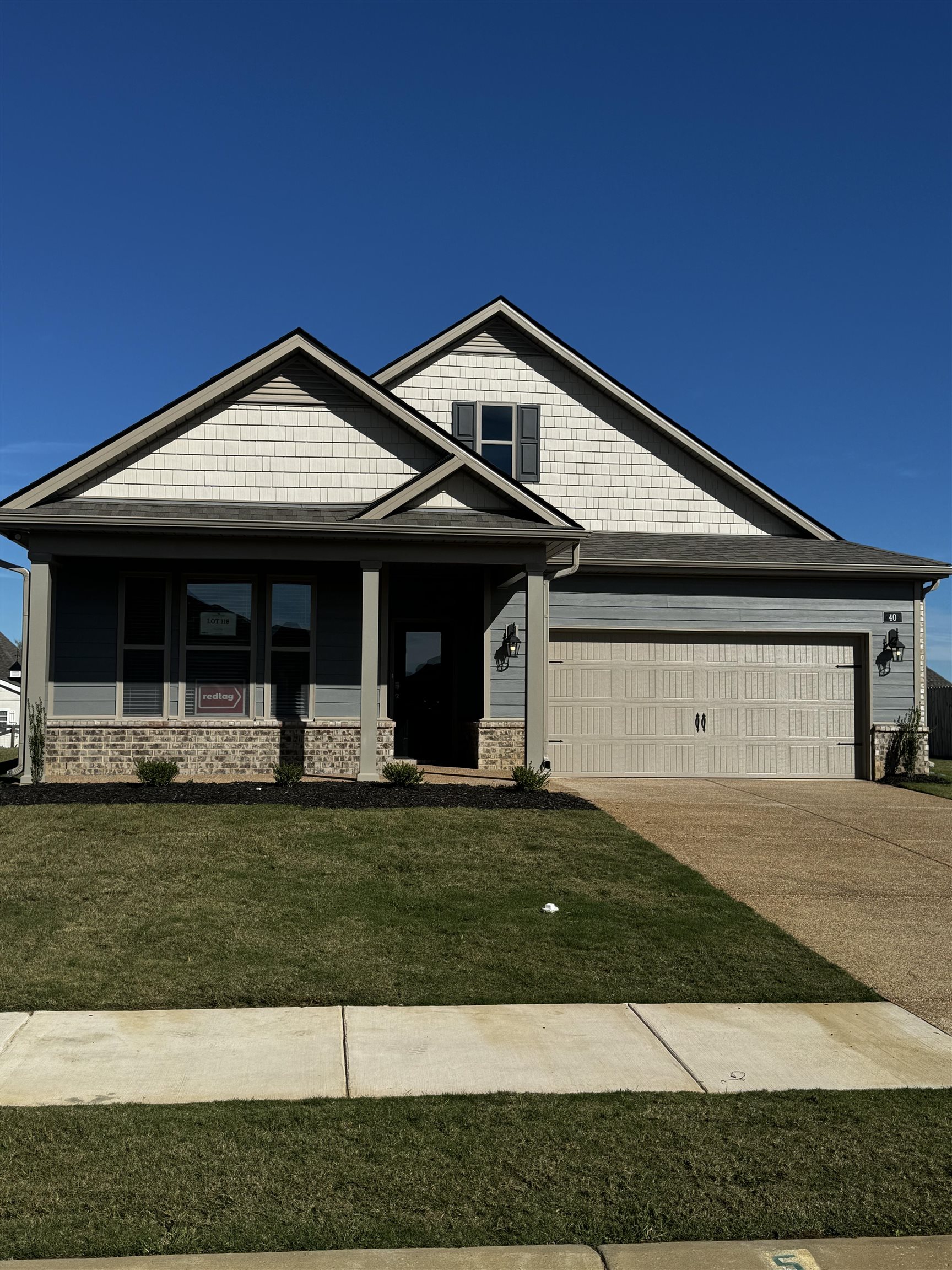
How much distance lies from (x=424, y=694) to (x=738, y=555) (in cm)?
569

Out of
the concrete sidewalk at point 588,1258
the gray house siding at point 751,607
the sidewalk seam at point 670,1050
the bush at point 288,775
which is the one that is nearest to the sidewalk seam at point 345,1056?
the concrete sidewalk at point 588,1258

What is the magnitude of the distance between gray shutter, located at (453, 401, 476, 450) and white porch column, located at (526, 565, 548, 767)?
505 cm

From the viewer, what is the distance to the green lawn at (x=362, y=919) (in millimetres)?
6652

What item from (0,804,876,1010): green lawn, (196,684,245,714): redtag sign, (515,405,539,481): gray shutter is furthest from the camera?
(515,405,539,481): gray shutter

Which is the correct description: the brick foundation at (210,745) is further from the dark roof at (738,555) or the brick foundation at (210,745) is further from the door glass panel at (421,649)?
the dark roof at (738,555)

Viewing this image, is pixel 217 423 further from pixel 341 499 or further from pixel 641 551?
pixel 641 551

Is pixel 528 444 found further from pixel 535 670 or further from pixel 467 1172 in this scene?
pixel 467 1172

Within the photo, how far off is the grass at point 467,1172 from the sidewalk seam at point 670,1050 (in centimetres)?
23

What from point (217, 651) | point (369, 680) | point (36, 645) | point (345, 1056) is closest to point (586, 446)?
point (369, 680)

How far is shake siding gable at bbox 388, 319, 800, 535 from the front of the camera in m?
18.9

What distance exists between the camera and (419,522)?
47.0 feet


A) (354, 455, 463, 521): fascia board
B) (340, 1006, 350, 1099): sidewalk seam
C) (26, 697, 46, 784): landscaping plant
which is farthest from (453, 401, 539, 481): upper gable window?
(340, 1006, 350, 1099): sidewalk seam

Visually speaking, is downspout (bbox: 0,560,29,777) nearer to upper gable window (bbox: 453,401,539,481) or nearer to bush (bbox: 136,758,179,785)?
bush (bbox: 136,758,179,785)

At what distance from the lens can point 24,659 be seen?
1398cm
